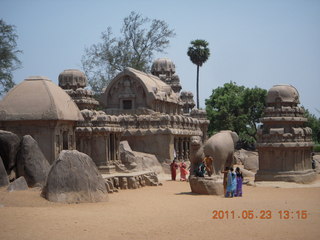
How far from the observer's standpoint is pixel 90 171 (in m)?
15.9

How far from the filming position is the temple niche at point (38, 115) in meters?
20.0

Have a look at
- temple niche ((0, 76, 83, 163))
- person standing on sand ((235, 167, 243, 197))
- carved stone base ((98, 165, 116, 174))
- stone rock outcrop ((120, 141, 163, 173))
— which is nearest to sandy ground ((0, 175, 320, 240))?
person standing on sand ((235, 167, 243, 197))

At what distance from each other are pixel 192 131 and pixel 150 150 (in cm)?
478

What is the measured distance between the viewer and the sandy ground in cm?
1135

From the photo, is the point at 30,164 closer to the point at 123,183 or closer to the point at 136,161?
the point at 123,183

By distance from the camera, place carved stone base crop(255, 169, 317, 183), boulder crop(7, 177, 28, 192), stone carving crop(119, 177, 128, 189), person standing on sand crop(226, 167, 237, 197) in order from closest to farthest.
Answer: boulder crop(7, 177, 28, 192), person standing on sand crop(226, 167, 237, 197), stone carving crop(119, 177, 128, 189), carved stone base crop(255, 169, 317, 183)

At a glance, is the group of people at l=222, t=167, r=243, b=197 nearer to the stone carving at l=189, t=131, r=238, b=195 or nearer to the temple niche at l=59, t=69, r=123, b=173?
the stone carving at l=189, t=131, r=238, b=195

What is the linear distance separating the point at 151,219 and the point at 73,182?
307cm

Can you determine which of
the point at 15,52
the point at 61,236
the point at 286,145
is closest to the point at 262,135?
the point at 286,145

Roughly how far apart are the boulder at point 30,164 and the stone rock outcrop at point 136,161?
1245cm

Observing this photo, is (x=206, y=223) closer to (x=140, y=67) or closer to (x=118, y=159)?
(x=118, y=159)

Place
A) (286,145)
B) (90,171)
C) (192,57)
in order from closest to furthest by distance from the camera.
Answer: (90,171)
(286,145)
(192,57)

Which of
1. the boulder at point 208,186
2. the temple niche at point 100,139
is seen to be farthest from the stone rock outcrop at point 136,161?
the boulder at point 208,186

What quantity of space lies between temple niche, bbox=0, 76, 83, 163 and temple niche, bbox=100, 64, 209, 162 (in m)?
14.6
